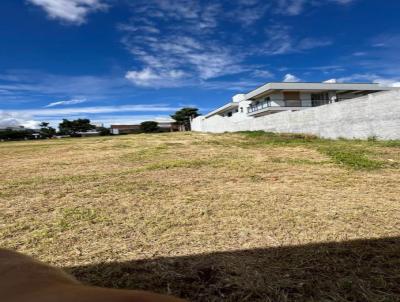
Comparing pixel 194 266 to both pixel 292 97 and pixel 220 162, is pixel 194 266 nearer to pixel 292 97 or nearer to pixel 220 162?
pixel 220 162

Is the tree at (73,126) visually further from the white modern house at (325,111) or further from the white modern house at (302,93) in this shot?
the white modern house at (302,93)

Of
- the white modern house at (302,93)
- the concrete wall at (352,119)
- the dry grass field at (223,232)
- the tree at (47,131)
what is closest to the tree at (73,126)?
the tree at (47,131)

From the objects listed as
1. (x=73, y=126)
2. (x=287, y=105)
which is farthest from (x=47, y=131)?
(x=287, y=105)

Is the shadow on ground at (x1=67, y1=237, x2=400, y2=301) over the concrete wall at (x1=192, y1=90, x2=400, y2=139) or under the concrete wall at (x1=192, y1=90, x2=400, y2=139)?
under

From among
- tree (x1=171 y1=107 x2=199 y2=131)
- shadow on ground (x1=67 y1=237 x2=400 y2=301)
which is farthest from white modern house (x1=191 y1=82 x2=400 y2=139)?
tree (x1=171 y1=107 x2=199 y2=131)

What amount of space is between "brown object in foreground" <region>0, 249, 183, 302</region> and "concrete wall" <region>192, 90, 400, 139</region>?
12180mm

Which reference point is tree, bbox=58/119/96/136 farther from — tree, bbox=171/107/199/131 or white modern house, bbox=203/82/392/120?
white modern house, bbox=203/82/392/120

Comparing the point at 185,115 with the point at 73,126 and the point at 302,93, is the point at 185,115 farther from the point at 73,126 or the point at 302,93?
the point at 302,93

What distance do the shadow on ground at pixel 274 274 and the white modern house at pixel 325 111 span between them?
9.98 meters

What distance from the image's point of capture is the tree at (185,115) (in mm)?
63750

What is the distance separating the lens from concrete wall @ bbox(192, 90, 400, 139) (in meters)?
10.7

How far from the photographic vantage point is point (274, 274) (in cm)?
227

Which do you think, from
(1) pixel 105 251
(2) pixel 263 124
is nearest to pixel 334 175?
(1) pixel 105 251

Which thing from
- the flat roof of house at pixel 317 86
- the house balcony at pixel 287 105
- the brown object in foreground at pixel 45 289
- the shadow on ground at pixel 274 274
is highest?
the flat roof of house at pixel 317 86
